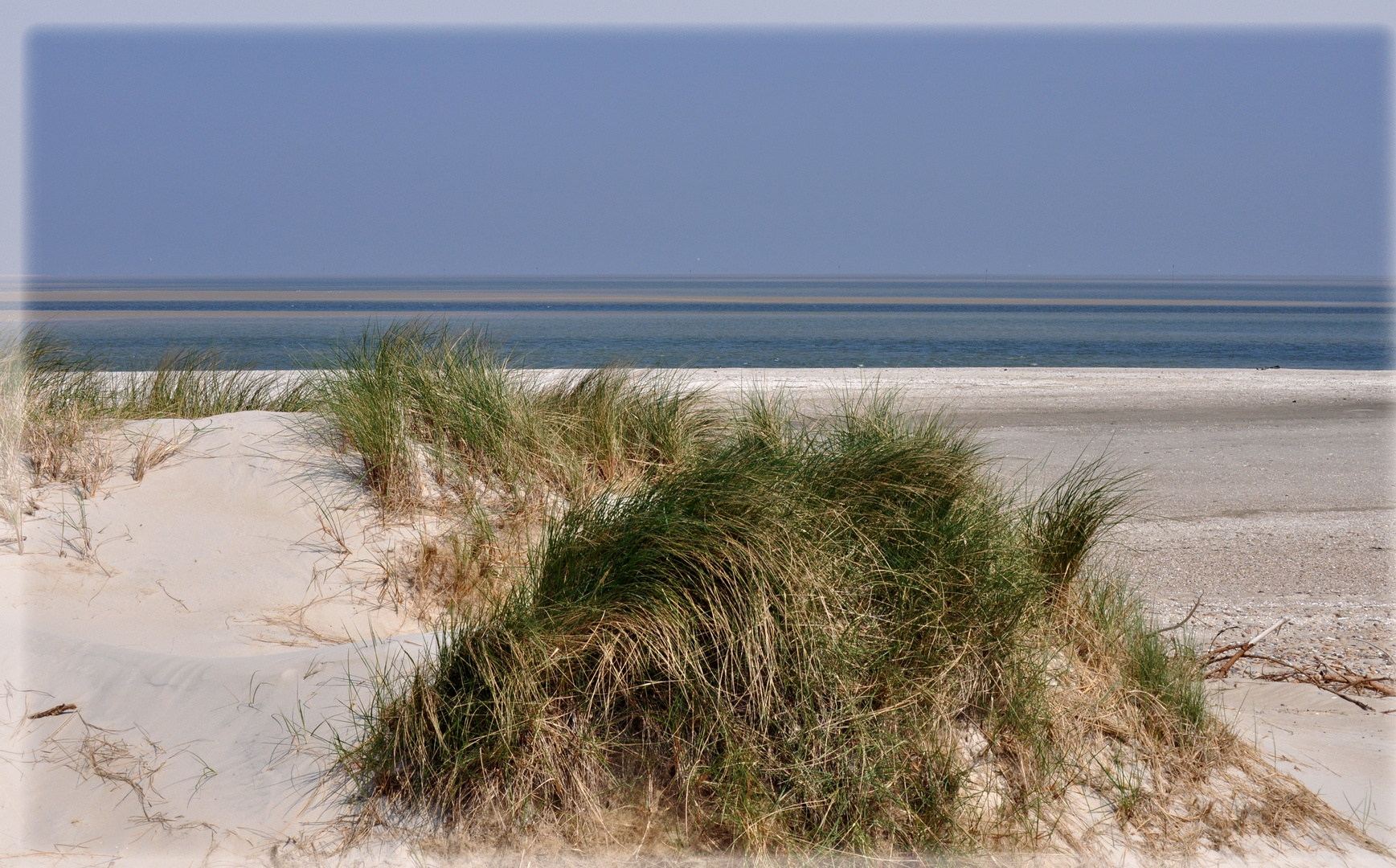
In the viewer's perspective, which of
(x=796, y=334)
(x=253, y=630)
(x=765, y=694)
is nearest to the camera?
(x=765, y=694)

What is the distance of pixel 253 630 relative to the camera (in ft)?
12.8

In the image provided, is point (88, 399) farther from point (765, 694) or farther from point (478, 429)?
point (765, 694)

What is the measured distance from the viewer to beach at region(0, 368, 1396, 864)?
2867 millimetres

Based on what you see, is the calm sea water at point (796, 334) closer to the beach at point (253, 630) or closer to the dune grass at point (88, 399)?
the dune grass at point (88, 399)

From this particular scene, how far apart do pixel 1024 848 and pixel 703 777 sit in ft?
3.37

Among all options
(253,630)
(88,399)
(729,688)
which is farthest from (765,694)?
(88,399)

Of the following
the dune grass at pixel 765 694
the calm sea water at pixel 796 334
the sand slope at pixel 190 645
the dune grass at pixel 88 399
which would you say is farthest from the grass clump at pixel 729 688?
the calm sea water at pixel 796 334

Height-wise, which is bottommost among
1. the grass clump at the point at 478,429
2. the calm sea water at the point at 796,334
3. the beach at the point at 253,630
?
the beach at the point at 253,630

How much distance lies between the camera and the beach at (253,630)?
2.87m

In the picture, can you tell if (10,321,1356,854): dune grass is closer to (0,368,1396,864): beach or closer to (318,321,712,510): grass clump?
(0,368,1396,864): beach

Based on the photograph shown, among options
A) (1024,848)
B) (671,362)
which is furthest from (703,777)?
(671,362)

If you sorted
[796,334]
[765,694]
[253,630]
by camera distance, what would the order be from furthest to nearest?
1. [796,334]
2. [253,630]
3. [765,694]

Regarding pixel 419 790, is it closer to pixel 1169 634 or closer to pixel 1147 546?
pixel 1169 634

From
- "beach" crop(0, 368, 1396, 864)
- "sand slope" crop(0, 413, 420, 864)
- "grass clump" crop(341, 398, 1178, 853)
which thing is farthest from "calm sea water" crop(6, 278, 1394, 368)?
"grass clump" crop(341, 398, 1178, 853)
